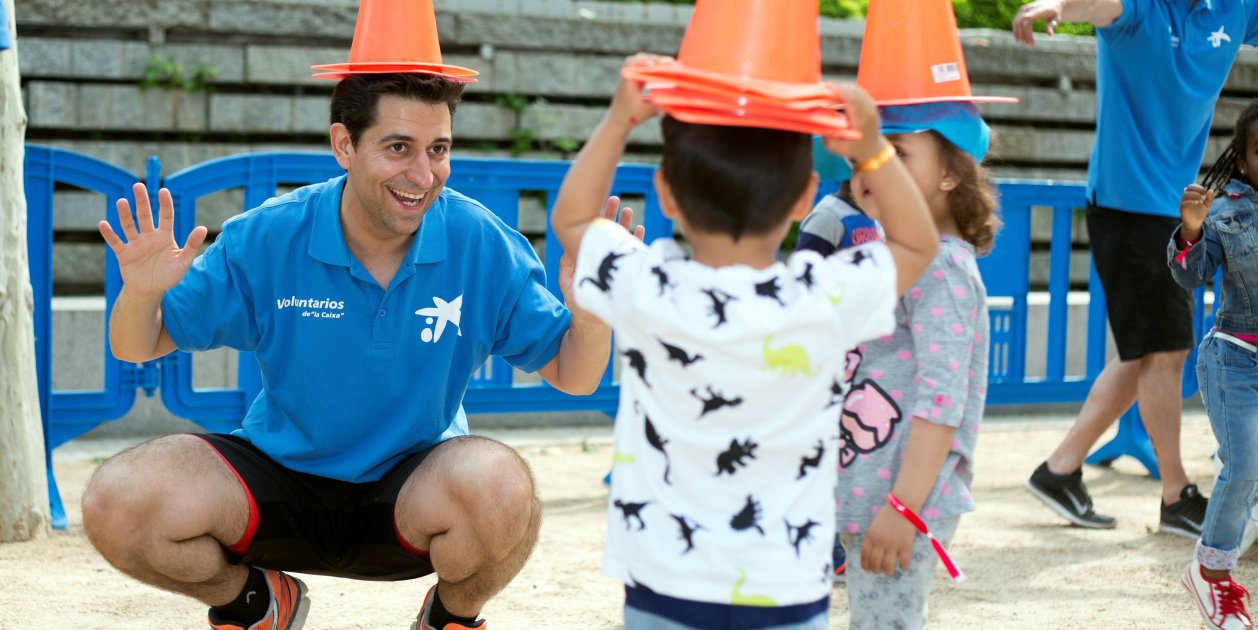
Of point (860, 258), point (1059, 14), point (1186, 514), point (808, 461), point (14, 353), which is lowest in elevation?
point (1186, 514)

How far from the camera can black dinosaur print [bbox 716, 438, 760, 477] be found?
Result: 2283 millimetres

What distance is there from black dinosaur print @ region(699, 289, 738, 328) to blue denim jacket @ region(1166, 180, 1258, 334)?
7.13 feet

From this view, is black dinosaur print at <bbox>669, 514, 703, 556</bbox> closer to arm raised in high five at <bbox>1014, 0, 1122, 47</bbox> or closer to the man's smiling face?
the man's smiling face

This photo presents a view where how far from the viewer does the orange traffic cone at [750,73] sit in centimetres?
218

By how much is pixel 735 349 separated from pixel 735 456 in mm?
182

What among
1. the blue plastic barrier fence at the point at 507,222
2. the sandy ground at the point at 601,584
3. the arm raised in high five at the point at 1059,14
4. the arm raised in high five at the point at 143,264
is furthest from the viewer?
the blue plastic barrier fence at the point at 507,222

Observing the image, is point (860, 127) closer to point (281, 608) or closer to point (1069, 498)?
point (281, 608)

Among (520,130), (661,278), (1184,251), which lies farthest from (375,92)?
(520,130)

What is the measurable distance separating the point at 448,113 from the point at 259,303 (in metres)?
0.67

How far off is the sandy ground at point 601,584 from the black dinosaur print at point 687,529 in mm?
1725

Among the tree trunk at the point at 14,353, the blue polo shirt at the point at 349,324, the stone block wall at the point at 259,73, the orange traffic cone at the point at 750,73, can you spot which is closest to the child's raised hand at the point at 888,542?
the orange traffic cone at the point at 750,73

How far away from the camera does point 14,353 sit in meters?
4.88

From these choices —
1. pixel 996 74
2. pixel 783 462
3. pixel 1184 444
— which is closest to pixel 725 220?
pixel 783 462

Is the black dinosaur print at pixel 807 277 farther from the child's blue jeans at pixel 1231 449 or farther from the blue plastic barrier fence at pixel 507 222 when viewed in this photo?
the blue plastic barrier fence at pixel 507 222
